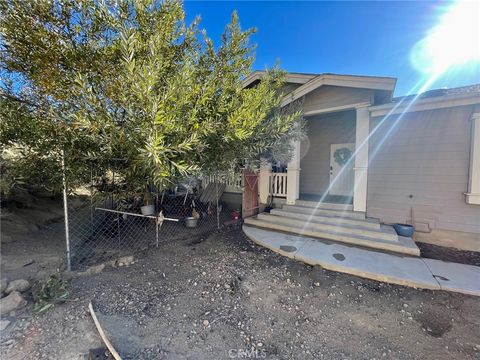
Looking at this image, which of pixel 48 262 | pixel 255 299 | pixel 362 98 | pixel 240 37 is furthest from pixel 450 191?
pixel 48 262

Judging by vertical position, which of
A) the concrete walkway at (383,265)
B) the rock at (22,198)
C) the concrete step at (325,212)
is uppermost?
the rock at (22,198)

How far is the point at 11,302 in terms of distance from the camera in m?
2.24

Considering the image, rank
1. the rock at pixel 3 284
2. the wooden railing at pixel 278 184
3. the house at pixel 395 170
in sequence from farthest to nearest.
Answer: the wooden railing at pixel 278 184 → the house at pixel 395 170 → the rock at pixel 3 284

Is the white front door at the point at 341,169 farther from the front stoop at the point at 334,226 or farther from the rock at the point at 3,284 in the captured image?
the rock at the point at 3,284

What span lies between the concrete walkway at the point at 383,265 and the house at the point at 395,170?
415mm

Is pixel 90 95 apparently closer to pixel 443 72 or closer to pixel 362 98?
pixel 362 98

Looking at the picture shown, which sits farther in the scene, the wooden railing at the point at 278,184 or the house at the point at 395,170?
the wooden railing at the point at 278,184

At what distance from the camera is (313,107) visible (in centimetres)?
567

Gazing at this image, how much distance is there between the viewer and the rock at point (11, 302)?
7.14 feet

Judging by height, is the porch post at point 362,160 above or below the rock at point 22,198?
above

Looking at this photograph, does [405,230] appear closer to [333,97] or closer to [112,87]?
[333,97]

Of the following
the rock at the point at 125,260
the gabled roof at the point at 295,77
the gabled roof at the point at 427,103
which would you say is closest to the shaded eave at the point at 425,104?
the gabled roof at the point at 427,103

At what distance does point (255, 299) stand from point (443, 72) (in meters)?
8.16

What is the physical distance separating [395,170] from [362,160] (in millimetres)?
710
